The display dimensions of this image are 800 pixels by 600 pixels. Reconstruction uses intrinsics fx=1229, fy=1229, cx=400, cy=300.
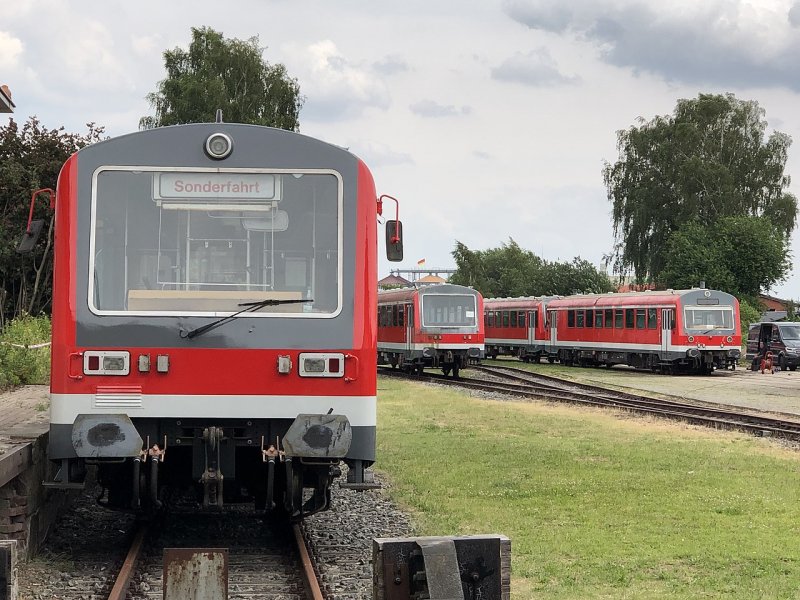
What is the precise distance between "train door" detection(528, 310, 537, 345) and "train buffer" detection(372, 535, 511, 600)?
46.0m

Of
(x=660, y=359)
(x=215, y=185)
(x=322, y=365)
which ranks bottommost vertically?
(x=660, y=359)

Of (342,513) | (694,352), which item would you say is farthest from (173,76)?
(342,513)

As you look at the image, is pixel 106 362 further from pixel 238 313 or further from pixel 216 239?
pixel 216 239

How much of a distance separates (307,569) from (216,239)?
2.26 m

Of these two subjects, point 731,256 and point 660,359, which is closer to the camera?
point 660,359

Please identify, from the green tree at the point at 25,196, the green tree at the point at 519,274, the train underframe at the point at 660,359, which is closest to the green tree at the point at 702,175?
the train underframe at the point at 660,359

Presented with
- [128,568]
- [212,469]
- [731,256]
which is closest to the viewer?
[128,568]

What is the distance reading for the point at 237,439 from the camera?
8.22 metres

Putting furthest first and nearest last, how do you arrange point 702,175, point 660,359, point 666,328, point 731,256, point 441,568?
→ 1. point 702,175
2. point 731,256
3. point 660,359
4. point 666,328
5. point 441,568

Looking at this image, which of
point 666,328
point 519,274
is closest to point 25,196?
point 666,328

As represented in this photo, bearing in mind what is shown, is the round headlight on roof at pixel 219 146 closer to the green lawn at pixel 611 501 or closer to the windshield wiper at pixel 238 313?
the windshield wiper at pixel 238 313

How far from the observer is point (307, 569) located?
7.90m

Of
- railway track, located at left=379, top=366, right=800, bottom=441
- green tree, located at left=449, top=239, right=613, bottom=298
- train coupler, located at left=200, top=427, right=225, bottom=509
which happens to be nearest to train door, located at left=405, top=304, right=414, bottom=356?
railway track, located at left=379, top=366, right=800, bottom=441

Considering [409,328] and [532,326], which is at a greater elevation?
[532,326]
